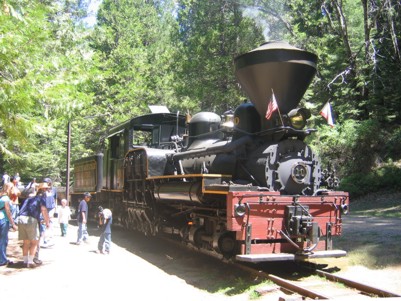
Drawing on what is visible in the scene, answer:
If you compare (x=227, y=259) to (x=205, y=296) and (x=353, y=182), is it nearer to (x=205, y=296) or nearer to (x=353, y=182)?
(x=205, y=296)

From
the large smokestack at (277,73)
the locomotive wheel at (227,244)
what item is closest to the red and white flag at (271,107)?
the large smokestack at (277,73)

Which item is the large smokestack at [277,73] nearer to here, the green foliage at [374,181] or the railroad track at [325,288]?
the railroad track at [325,288]

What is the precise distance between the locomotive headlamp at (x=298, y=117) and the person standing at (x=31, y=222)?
190 inches

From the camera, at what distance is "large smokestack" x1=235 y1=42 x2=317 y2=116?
24.5 ft

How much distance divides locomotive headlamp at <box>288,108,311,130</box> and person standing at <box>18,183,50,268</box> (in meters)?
4.82

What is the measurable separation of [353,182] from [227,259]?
1408 centimetres

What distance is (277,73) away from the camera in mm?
7508

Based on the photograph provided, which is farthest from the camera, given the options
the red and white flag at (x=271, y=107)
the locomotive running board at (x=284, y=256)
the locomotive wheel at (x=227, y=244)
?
the locomotive wheel at (x=227, y=244)

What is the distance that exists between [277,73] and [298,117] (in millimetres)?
854

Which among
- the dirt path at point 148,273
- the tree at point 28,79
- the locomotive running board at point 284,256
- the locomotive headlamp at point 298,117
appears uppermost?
the tree at point 28,79

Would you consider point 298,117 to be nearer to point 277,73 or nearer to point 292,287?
point 277,73

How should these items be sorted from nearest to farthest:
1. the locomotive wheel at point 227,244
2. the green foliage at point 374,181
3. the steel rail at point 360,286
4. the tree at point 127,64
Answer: the steel rail at point 360,286
the locomotive wheel at point 227,244
the green foliage at point 374,181
the tree at point 127,64

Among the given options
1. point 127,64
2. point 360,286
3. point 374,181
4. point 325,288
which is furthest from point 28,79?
point 127,64

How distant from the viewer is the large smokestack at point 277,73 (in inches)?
294
